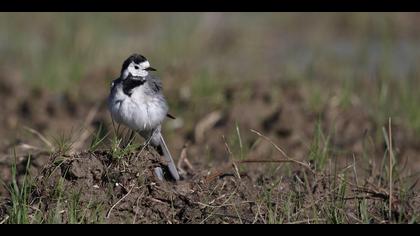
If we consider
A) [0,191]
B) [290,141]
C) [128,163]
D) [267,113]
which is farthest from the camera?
[267,113]

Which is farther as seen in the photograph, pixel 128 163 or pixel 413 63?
pixel 413 63

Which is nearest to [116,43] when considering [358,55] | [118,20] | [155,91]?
[118,20]

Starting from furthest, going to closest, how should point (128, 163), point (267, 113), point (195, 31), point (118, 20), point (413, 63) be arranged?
point (118, 20) < point (195, 31) < point (413, 63) < point (267, 113) < point (128, 163)

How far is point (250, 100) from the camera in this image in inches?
408

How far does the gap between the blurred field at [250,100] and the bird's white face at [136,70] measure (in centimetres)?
52

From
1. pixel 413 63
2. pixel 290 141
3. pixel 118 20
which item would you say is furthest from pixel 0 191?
pixel 118 20

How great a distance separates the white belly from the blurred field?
0.61ft

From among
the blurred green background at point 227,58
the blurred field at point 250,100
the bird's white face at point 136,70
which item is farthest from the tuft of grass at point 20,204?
the blurred green background at point 227,58

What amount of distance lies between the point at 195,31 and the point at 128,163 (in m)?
6.72

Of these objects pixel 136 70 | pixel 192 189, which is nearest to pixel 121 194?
pixel 192 189

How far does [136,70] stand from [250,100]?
343 cm

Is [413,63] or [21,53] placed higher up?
[413,63]

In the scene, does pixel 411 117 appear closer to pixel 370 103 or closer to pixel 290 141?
pixel 370 103

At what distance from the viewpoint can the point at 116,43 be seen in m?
12.9
